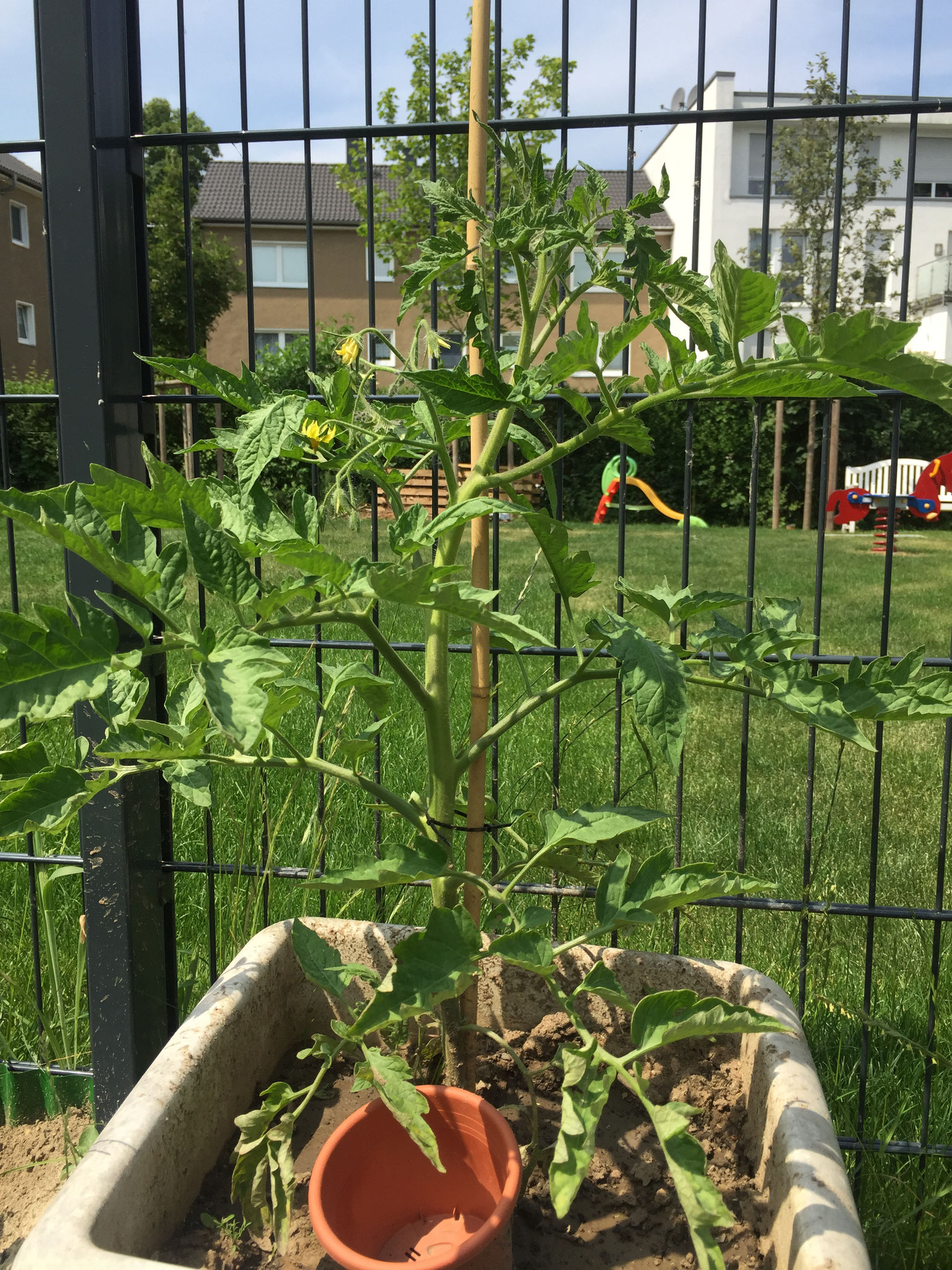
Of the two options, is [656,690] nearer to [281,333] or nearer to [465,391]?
[465,391]

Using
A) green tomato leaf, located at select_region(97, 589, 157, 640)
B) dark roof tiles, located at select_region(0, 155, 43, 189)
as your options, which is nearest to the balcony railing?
dark roof tiles, located at select_region(0, 155, 43, 189)

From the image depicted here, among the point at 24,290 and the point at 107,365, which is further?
the point at 24,290

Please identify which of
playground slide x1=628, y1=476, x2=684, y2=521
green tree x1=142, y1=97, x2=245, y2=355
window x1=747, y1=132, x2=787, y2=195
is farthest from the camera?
window x1=747, y1=132, x2=787, y2=195

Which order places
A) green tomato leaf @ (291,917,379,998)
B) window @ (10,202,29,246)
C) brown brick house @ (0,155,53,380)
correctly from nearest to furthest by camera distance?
1. green tomato leaf @ (291,917,379,998)
2. brown brick house @ (0,155,53,380)
3. window @ (10,202,29,246)

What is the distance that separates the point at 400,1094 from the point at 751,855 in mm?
2083

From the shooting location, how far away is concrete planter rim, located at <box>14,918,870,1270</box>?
0.91 metres

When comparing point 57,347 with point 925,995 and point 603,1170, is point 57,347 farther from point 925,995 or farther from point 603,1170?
point 925,995

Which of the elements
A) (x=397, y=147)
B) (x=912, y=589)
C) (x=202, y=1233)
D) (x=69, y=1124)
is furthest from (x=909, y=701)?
(x=397, y=147)

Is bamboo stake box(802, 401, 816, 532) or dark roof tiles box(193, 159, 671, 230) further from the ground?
dark roof tiles box(193, 159, 671, 230)

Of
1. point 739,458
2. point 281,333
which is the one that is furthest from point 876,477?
point 281,333

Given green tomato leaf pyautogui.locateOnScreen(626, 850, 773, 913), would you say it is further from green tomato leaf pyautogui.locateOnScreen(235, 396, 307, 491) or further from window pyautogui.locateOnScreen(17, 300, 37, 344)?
window pyautogui.locateOnScreen(17, 300, 37, 344)

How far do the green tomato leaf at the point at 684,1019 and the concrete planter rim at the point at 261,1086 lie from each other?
0.60ft

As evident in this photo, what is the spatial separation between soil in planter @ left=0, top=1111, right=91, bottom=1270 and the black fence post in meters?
0.15

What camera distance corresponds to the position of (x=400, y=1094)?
3.14 feet
